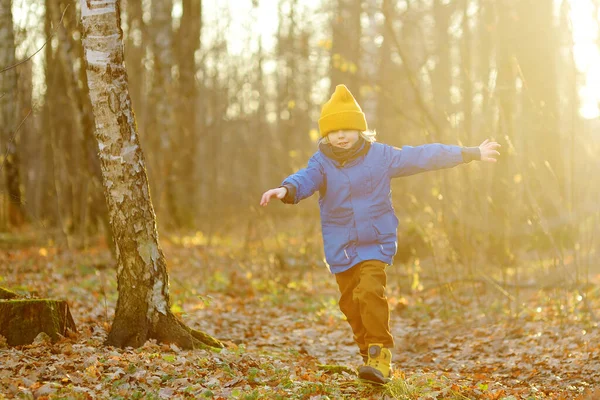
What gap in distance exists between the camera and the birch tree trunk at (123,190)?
5.51 metres

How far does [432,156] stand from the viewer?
17.3 ft

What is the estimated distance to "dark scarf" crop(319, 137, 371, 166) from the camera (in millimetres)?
5367

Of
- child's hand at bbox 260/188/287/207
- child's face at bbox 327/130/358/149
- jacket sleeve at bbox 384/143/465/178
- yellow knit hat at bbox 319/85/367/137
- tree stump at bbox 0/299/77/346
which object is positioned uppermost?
yellow knit hat at bbox 319/85/367/137

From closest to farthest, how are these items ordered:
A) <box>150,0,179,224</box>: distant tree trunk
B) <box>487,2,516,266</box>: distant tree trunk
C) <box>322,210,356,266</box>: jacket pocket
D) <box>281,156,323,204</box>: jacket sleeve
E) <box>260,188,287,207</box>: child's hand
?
<box>260,188,287,207</box>: child's hand → <box>281,156,323,204</box>: jacket sleeve → <box>322,210,356,266</box>: jacket pocket → <box>487,2,516,266</box>: distant tree trunk → <box>150,0,179,224</box>: distant tree trunk

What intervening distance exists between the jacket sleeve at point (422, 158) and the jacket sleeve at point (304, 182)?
535 millimetres

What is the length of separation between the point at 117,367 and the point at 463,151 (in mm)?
2948

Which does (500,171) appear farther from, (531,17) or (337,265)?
(337,265)

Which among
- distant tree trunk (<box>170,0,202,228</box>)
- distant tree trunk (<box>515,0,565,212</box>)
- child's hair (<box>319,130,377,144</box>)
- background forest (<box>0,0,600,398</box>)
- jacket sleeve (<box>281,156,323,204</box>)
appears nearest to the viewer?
jacket sleeve (<box>281,156,323,204</box>)

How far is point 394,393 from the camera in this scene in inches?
191

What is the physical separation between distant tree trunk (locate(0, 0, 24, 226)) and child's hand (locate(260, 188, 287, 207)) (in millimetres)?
5085

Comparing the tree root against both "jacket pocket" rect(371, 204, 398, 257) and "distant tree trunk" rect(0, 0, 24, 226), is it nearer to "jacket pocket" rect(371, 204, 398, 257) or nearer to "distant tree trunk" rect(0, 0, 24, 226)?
"jacket pocket" rect(371, 204, 398, 257)

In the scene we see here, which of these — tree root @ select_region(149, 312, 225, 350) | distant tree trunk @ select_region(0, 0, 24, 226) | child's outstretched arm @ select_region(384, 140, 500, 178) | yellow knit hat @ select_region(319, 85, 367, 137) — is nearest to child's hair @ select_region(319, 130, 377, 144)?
yellow knit hat @ select_region(319, 85, 367, 137)

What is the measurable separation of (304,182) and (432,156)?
0.97 metres

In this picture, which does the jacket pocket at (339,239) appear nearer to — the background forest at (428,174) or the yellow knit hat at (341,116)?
the yellow knit hat at (341,116)
